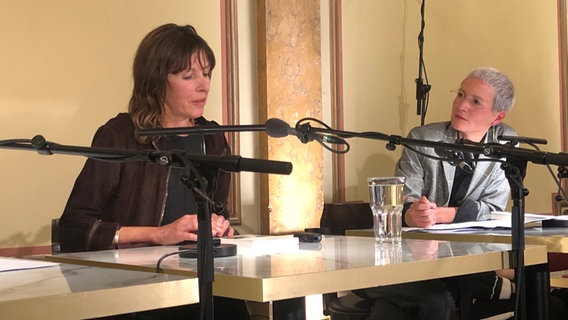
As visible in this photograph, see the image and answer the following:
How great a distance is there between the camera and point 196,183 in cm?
150

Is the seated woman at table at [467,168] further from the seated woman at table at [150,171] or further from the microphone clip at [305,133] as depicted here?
the microphone clip at [305,133]

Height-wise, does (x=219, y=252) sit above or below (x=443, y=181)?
below

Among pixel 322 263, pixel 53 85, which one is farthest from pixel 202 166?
pixel 53 85

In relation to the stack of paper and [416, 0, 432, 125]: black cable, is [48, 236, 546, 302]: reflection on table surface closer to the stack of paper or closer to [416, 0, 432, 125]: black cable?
the stack of paper

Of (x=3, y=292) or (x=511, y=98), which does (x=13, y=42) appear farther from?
(x=3, y=292)

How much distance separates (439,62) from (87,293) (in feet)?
14.6

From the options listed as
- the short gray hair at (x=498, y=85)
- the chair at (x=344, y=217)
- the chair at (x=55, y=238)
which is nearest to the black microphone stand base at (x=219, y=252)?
the chair at (x=55, y=238)

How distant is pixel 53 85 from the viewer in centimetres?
375

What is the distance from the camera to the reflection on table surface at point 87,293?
1213 millimetres

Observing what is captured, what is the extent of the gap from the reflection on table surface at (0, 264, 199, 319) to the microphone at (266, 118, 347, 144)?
0.43m

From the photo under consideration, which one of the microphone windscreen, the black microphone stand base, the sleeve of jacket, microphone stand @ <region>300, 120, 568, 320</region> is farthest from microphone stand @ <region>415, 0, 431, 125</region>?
the microphone windscreen

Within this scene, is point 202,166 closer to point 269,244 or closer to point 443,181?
point 269,244

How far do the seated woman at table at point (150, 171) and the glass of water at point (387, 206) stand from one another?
470mm

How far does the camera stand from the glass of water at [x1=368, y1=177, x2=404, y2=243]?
230cm
